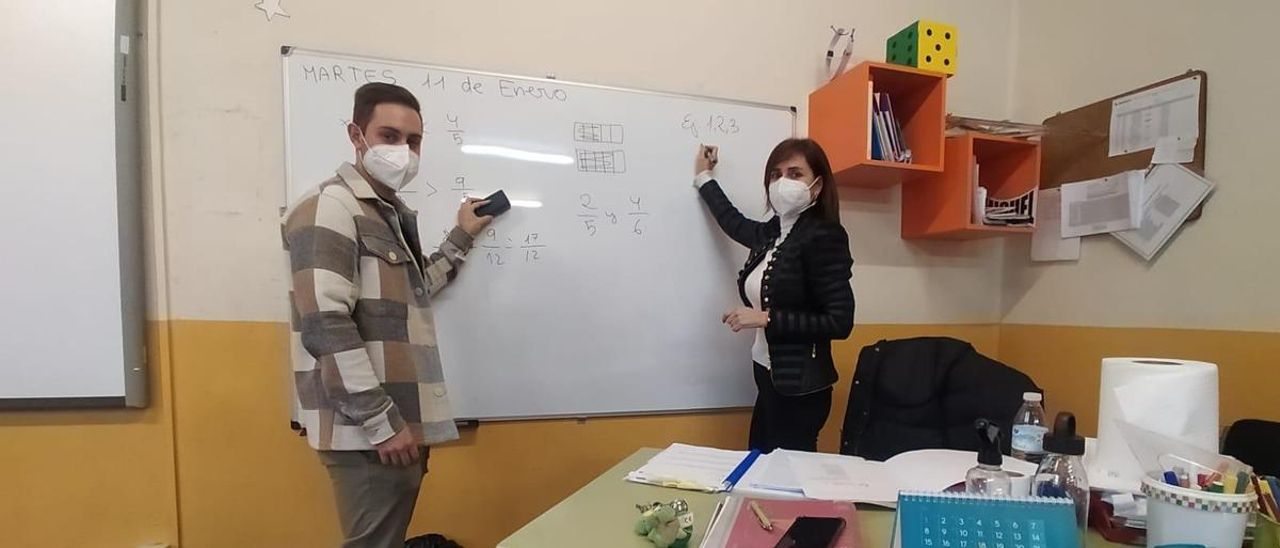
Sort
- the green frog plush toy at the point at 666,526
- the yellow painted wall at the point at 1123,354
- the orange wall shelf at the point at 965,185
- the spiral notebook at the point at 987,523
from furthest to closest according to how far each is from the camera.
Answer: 1. the orange wall shelf at the point at 965,185
2. the yellow painted wall at the point at 1123,354
3. the green frog plush toy at the point at 666,526
4. the spiral notebook at the point at 987,523

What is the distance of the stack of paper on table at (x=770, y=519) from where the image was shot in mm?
914

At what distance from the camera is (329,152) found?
1.80 meters

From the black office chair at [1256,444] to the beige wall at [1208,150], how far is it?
0.36 m

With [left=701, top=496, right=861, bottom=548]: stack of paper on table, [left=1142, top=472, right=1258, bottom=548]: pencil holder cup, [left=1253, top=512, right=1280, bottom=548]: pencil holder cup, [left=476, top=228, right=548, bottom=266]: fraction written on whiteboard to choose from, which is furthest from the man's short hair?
[left=1253, top=512, right=1280, bottom=548]: pencil holder cup

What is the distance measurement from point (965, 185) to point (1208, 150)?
0.63 m

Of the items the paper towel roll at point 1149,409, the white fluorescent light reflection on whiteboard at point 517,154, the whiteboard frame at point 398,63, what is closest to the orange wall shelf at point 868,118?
the whiteboard frame at point 398,63

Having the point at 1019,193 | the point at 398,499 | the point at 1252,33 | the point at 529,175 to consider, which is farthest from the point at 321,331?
the point at 1252,33

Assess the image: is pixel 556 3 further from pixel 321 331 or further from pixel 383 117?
pixel 321 331

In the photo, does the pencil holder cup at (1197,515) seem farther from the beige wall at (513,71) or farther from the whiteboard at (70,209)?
the whiteboard at (70,209)

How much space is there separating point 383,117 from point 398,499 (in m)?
0.86

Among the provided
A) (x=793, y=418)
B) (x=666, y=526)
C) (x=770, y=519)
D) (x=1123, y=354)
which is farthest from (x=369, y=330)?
(x=1123, y=354)

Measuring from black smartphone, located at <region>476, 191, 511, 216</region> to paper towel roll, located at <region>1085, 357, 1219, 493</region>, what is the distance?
1.54 m

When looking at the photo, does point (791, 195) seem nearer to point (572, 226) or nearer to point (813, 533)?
point (572, 226)

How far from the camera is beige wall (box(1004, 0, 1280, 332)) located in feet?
5.65
